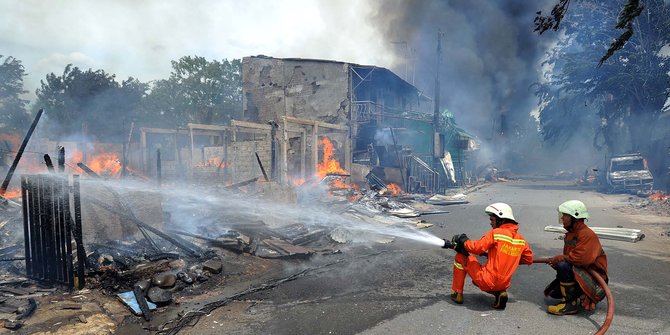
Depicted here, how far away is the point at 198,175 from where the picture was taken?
56.5ft

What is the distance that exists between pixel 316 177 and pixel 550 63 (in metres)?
21.6

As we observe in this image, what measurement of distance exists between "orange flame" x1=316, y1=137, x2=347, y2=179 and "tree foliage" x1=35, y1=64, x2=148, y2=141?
19426mm

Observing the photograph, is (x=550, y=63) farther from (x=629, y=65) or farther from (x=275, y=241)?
(x=275, y=241)

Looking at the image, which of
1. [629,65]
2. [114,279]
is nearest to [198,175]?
[114,279]

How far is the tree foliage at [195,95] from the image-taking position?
141 feet

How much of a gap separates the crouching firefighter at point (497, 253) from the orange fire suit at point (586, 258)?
1.68 ft

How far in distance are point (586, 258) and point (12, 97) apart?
138 feet

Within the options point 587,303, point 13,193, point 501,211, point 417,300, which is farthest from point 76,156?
point 587,303

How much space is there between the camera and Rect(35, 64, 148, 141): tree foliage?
31.8 m

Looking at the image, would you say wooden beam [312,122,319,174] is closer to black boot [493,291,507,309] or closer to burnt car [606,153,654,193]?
black boot [493,291,507,309]

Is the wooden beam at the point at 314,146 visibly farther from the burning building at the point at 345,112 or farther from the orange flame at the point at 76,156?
the orange flame at the point at 76,156

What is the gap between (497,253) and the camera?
14.3ft

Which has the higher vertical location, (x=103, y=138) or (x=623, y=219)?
(x=103, y=138)

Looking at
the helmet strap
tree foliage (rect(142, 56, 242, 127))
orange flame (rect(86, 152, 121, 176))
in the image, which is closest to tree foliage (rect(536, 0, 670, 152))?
the helmet strap
